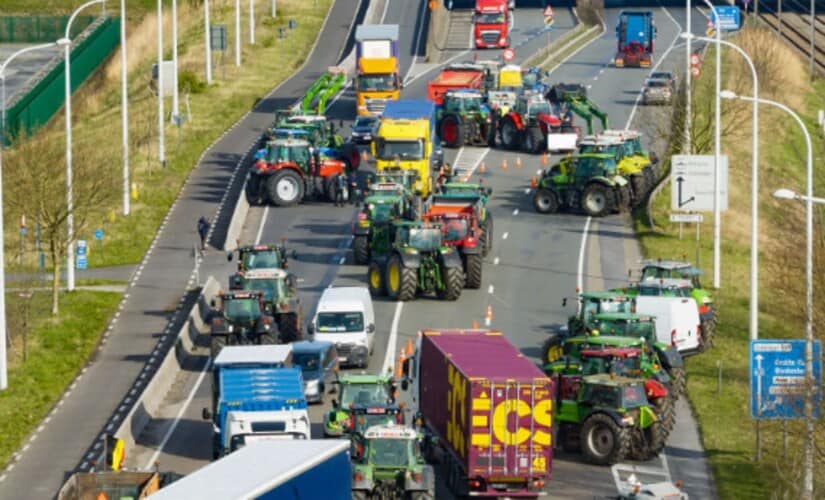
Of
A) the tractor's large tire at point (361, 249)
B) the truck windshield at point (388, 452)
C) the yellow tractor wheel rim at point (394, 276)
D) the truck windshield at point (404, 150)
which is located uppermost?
the truck windshield at point (404, 150)

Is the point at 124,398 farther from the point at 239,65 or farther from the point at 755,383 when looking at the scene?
the point at 239,65

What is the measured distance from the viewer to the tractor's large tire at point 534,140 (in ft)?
326

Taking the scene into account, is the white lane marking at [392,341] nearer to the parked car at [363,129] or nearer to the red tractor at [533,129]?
the red tractor at [533,129]

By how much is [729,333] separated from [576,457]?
1686 cm

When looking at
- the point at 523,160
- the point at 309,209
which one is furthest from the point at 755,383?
the point at 523,160

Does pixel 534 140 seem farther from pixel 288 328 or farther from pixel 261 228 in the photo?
pixel 288 328

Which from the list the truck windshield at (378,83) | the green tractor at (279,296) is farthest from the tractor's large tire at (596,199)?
the truck windshield at (378,83)

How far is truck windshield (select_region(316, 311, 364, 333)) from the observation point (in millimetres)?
64250

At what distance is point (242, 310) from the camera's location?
6400 cm

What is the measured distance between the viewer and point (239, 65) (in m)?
127

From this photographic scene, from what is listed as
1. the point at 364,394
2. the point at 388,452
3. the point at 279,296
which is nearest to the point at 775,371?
the point at 388,452

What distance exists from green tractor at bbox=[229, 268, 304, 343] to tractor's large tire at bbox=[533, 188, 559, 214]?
21.3m

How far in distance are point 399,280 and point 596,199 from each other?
57.4 ft

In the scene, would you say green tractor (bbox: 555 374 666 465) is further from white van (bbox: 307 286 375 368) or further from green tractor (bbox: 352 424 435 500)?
white van (bbox: 307 286 375 368)
